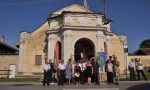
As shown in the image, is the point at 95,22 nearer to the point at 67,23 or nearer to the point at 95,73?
the point at 67,23

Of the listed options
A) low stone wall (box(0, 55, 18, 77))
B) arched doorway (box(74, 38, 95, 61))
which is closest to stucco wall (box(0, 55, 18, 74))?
low stone wall (box(0, 55, 18, 77))

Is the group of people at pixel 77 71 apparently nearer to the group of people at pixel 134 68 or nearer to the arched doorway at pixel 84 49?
the group of people at pixel 134 68

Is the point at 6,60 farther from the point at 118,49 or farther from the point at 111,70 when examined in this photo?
the point at 111,70

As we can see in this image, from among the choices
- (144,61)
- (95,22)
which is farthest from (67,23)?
(144,61)

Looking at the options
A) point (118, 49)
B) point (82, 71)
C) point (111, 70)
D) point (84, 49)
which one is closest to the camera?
point (111, 70)

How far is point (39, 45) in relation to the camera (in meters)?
37.2

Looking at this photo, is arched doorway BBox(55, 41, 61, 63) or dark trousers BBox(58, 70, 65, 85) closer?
dark trousers BBox(58, 70, 65, 85)

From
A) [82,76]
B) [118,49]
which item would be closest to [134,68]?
[82,76]

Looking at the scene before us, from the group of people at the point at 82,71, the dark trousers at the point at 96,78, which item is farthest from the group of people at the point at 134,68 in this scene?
the dark trousers at the point at 96,78

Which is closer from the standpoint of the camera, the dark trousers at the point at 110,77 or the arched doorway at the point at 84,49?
the dark trousers at the point at 110,77

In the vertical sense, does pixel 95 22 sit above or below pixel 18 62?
above

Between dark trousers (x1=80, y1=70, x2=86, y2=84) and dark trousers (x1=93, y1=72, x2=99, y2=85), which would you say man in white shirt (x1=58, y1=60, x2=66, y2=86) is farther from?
dark trousers (x1=93, y1=72, x2=99, y2=85)

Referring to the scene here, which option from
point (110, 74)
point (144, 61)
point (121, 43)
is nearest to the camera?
point (110, 74)

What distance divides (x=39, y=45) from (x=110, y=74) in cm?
1923
